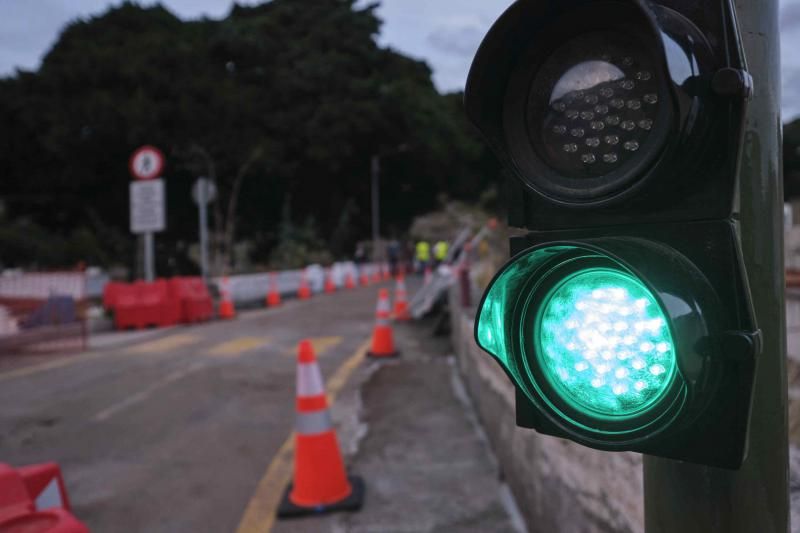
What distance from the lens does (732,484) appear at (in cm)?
100

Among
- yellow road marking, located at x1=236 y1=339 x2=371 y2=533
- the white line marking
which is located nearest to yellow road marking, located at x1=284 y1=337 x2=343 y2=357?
the white line marking

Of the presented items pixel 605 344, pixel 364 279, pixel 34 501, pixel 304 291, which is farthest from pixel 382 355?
pixel 364 279

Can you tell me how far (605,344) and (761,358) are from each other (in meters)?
0.25

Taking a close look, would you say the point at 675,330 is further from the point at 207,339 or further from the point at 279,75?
the point at 279,75

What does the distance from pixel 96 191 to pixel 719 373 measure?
2796cm

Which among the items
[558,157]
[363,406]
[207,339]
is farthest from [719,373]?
[207,339]

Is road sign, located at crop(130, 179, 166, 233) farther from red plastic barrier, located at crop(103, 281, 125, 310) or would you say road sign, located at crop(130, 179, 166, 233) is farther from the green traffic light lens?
the green traffic light lens

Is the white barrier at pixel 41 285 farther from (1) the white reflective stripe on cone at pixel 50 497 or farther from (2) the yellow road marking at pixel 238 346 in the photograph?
(1) the white reflective stripe on cone at pixel 50 497

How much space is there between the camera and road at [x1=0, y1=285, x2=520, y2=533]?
376cm

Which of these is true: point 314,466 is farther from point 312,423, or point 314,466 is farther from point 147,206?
point 147,206

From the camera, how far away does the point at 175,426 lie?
5.37 metres

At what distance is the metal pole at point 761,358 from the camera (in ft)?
3.30

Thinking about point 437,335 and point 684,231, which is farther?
point 437,335

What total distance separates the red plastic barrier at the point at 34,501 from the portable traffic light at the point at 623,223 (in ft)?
5.19
